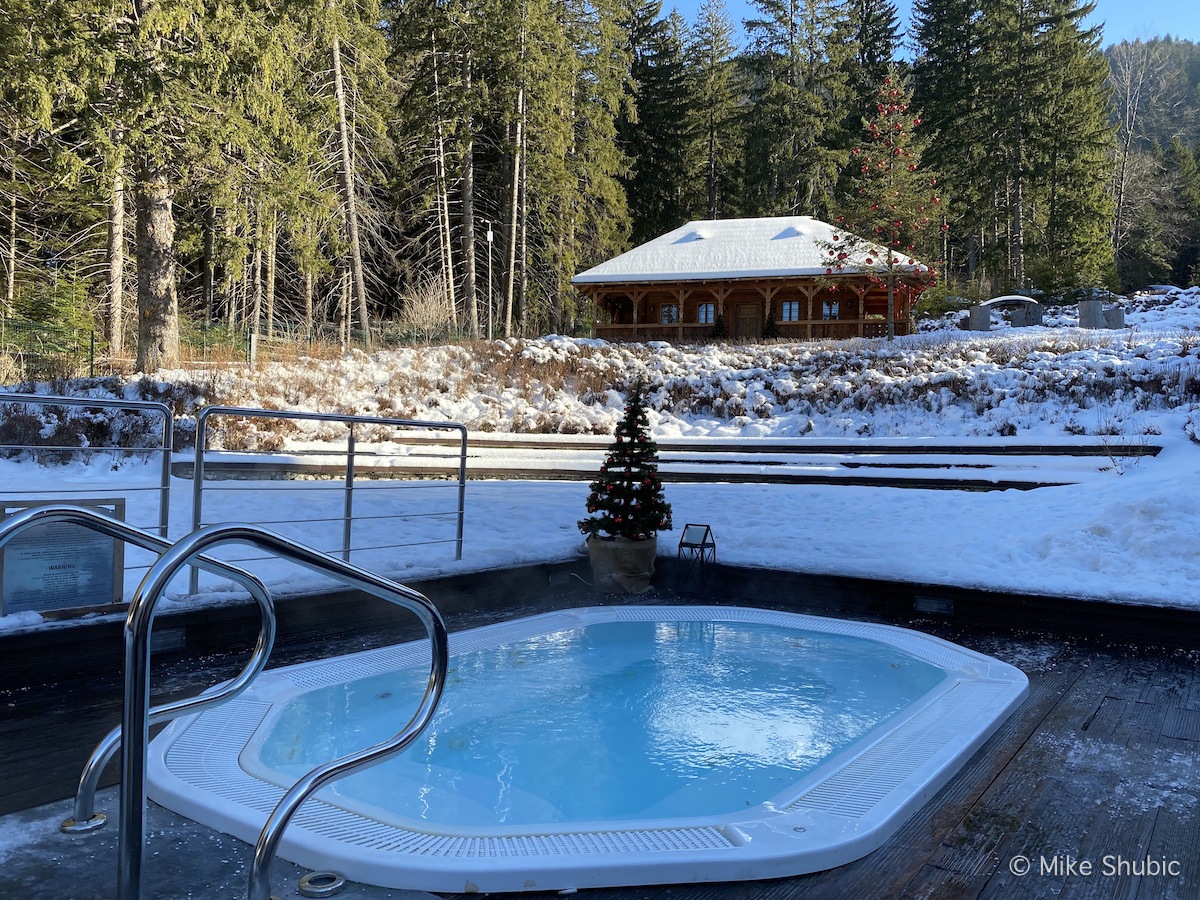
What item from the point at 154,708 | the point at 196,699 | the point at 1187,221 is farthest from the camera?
the point at 1187,221

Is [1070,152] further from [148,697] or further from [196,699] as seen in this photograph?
[148,697]

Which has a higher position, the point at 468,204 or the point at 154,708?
the point at 468,204

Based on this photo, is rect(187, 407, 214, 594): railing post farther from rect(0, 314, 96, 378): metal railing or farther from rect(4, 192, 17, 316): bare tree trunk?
rect(4, 192, 17, 316): bare tree trunk

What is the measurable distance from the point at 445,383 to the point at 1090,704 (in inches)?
518

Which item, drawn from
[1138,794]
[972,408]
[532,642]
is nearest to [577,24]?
[972,408]

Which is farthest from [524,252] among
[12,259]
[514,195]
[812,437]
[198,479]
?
[198,479]

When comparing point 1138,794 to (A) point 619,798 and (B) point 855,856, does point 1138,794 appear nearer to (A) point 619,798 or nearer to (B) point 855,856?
(B) point 855,856

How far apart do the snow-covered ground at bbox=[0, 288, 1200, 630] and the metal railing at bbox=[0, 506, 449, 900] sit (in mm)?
2161

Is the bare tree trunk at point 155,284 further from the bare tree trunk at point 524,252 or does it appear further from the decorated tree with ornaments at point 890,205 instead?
the decorated tree with ornaments at point 890,205

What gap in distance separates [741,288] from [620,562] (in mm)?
20168

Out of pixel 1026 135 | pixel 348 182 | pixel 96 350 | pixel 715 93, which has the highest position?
pixel 715 93

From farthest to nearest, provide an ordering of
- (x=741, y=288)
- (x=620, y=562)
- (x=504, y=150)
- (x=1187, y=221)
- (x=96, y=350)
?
1. (x=1187, y=221)
2. (x=504, y=150)
3. (x=741, y=288)
4. (x=96, y=350)
5. (x=620, y=562)

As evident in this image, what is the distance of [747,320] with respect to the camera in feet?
89.7

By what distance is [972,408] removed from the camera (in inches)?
504
